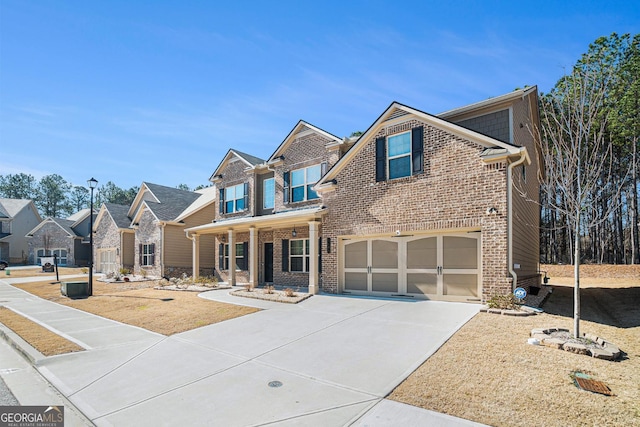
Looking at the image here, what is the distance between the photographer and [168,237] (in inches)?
949

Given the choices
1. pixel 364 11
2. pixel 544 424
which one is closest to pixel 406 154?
pixel 364 11

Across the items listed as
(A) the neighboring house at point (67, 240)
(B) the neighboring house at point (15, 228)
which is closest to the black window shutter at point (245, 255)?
(A) the neighboring house at point (67, 240)

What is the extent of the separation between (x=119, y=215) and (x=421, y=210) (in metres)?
27.5

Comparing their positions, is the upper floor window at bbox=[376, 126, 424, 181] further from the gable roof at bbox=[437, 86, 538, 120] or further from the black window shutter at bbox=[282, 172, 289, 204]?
the black window shutter at bbox=[282, 172, 289, 204]

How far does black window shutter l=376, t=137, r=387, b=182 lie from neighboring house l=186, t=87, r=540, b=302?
38 millimetres

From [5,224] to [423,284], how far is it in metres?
55.6

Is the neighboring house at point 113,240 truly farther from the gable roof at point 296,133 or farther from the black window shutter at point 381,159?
the black window shutter at point 381,159

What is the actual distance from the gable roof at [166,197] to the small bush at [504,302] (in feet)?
73.6

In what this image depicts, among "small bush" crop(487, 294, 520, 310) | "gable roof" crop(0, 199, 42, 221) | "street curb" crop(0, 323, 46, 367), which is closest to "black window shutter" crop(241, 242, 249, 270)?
"street curb" crop(0, 323, 46, 367)

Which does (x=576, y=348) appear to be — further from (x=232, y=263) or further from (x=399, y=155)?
(x=232, y=263)

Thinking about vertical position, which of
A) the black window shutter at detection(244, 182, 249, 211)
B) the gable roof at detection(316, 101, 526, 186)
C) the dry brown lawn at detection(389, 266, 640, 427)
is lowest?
the dry brown lawn at detection(389, 266, 640, 427)

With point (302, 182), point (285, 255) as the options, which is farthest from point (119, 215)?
point (302, 182)

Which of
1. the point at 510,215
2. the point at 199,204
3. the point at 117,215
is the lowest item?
the point at 510,215

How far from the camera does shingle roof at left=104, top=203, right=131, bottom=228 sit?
93.6 ft
